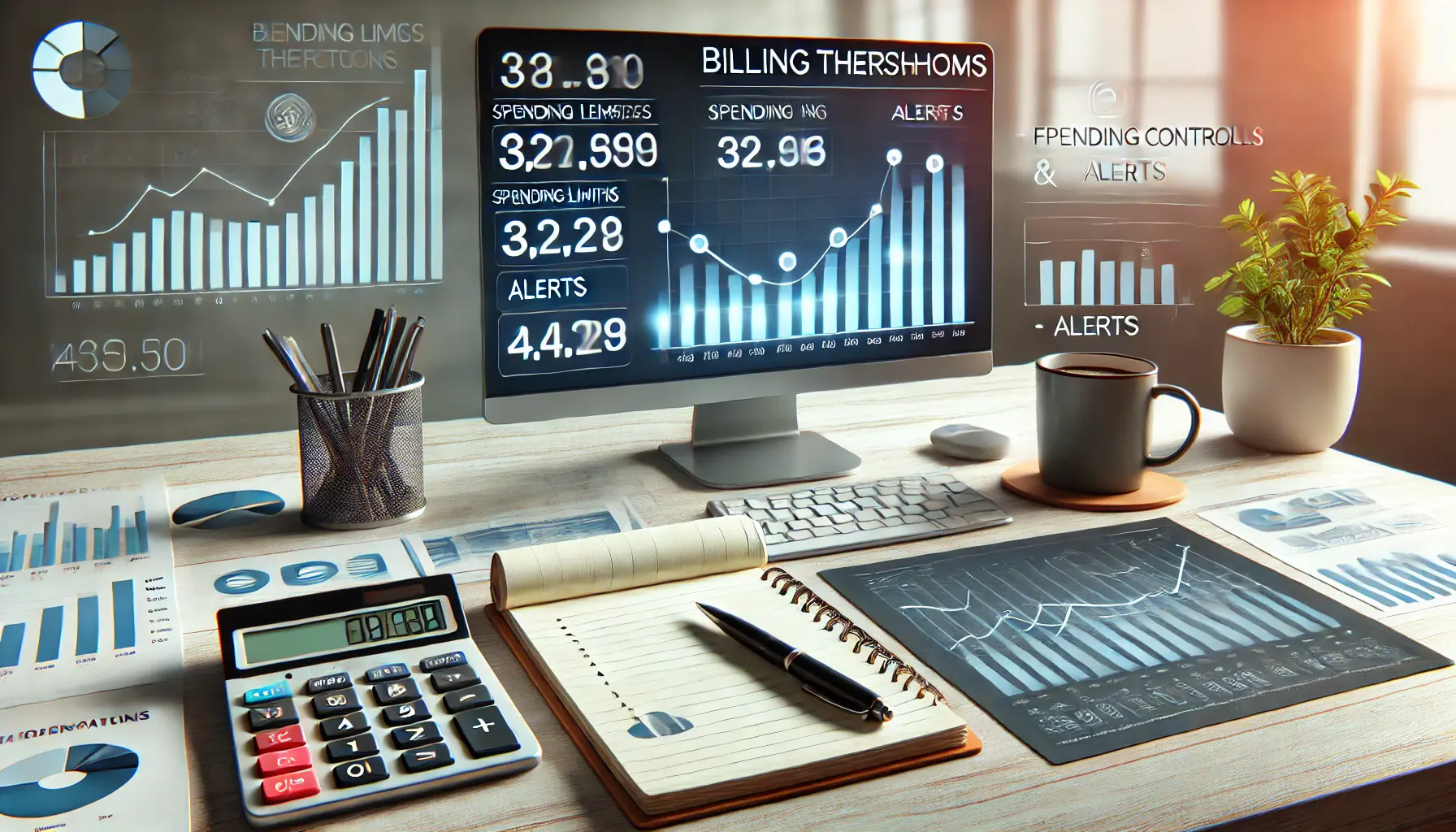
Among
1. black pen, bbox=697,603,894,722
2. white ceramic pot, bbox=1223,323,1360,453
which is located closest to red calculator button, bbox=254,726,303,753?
black pen, bbox=697,603,894,722

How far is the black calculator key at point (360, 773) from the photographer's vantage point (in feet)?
2.11

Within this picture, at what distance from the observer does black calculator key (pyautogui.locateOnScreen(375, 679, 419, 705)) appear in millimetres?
724

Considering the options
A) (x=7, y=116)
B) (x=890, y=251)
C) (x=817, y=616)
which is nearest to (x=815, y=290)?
(x=890, y=251)

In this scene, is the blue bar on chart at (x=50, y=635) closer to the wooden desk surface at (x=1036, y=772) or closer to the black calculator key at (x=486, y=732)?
the wooden desk surface at (x=1036, y=772)

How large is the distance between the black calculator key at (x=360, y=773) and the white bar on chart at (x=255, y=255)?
1.38 m

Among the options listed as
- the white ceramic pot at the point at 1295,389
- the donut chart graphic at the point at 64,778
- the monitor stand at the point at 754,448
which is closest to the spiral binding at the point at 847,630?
the monitor stand at the point at 754,448

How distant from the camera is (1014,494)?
3.84ft

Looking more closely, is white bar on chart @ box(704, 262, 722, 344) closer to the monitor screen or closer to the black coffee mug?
the monitor screen

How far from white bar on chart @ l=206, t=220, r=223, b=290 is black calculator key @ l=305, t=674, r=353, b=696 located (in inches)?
50.2

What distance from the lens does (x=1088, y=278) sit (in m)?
2.32

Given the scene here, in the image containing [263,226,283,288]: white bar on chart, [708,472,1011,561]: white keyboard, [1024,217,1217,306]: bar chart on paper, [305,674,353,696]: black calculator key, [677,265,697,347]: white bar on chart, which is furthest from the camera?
[1024,217,1217,306]: bar chart on paper

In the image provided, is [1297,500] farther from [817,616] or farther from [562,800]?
[562,800]

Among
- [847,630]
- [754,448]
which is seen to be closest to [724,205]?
[754,448]

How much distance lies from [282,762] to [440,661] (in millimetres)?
135
